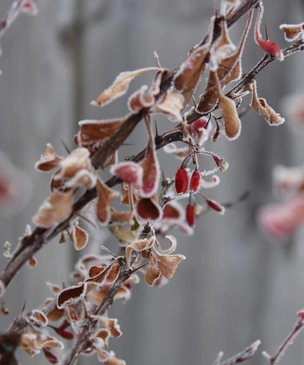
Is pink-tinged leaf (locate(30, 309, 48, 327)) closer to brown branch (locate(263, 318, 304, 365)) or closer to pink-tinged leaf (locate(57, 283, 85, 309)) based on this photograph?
pink-tinged leaf (locate(57, 283, 85, 309))

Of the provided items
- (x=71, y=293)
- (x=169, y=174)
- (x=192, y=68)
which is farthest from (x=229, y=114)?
(x=169, y=174)

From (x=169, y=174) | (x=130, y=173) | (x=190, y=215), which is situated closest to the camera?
(x=130, y=173)

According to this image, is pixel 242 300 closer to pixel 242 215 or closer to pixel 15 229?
pixel 242 215

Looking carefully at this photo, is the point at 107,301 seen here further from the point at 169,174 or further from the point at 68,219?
the point at 169,174

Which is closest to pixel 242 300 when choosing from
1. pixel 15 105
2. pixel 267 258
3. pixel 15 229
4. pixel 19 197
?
pixel 267 258

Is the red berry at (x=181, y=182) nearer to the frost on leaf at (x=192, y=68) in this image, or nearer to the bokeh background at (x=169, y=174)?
the frost on leaf at (x=192, y=68)

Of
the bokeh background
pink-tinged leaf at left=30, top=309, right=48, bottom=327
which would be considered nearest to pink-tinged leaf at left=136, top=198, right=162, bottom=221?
pink-tinged leaf at left=30, top=309, right=48, bottom=327
